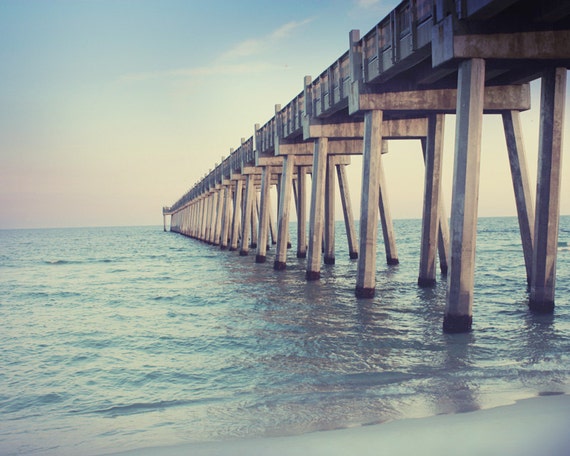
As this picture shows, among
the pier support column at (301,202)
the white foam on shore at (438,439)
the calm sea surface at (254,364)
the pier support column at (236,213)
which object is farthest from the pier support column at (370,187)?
the pier support column at (236,213)

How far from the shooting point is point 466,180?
386 inches

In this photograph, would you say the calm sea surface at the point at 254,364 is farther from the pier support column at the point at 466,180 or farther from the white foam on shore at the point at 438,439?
the pier support column at the point at 466,180

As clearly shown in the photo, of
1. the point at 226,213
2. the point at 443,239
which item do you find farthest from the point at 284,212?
the point at 226,213

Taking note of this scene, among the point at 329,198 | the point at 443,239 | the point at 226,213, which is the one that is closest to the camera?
the point at 443,239

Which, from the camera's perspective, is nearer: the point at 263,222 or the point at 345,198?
the point at 263,222

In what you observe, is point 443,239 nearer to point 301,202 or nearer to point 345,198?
point 345,198

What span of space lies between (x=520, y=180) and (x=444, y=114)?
3.50m

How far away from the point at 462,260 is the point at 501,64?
3.97 meters

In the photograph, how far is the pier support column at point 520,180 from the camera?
14469mm

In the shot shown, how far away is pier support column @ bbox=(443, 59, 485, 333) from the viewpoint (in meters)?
9.78

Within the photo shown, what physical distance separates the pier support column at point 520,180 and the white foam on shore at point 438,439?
995 cm

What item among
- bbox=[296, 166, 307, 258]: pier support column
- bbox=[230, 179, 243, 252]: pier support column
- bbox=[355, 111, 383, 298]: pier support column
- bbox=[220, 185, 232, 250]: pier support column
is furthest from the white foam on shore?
bbox=[220, 185, 232, 250]: pier support column

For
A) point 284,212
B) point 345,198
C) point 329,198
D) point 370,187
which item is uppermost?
point 345,198

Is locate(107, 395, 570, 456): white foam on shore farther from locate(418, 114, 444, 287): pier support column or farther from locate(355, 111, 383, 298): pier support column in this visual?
locate(418, 114, 444, 287): pier support column
